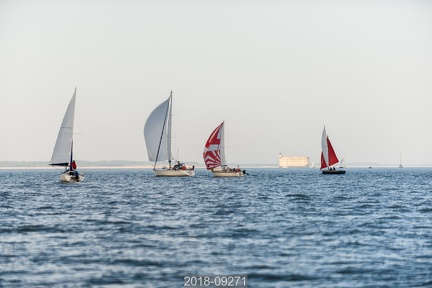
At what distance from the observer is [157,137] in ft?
408

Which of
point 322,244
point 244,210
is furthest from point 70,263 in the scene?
point 244,210

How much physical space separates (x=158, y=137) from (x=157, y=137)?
0.18 m

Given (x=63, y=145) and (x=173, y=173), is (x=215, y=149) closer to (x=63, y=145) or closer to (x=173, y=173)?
(x=173, y=173)

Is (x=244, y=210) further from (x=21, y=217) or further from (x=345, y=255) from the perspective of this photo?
(x=345, y=255)

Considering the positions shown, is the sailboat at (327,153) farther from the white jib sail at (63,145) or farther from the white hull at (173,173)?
the white jib sail at (63,145)

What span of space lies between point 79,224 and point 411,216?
2038cm

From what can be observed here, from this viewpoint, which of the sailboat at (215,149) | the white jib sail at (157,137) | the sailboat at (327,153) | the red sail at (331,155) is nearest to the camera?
the white jib sail at (157,137)

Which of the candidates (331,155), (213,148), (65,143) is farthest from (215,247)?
(331,155)

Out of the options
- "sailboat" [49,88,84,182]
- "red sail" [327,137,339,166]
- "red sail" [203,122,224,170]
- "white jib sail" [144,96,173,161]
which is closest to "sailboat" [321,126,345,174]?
"red sail" [327,137,339,166]

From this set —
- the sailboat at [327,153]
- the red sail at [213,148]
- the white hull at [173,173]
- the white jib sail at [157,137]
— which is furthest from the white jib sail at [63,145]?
the sailboat at [327,153]

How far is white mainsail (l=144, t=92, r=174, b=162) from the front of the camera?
123625mm

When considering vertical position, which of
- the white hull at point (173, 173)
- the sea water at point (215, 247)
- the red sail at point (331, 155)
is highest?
the red sail at point (331, 155)

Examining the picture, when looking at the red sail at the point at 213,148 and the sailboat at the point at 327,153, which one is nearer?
the red sail at the point at 213,148

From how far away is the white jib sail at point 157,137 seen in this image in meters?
124
